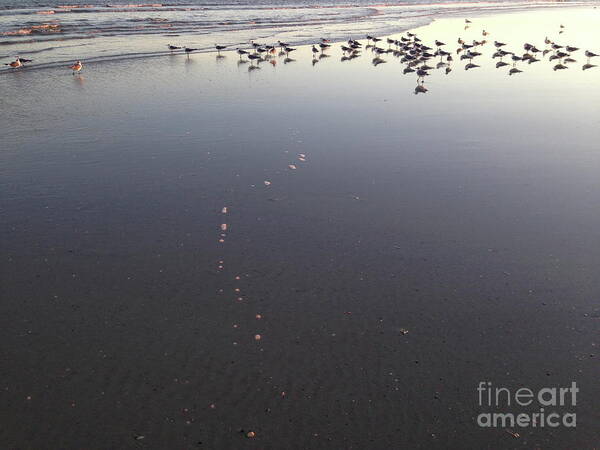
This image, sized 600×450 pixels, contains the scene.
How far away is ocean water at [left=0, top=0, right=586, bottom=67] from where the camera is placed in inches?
1070

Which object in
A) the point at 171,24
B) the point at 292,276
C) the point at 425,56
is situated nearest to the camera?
the point at 292,276

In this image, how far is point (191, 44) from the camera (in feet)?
96.0

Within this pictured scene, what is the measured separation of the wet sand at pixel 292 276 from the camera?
16.9 ft

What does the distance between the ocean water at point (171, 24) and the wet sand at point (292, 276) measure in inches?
576

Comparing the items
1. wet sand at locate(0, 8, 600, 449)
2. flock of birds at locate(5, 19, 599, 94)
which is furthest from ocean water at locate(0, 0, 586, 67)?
wet sand at locate(0, 8, 600, 449)

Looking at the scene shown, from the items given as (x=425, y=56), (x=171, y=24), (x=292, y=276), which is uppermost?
(x=171, y=24)

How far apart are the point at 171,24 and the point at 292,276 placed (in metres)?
37.0

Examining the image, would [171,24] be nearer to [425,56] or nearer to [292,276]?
[425,56]

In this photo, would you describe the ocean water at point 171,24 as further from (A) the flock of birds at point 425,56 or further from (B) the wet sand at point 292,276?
(B) the wet sand at point 292,276

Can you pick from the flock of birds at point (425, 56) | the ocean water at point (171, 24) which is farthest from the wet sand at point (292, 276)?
the ocean water at point (171, 24)

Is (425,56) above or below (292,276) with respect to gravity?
above

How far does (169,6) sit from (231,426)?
5703 cm

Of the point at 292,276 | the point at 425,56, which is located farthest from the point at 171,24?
the point at 292,276

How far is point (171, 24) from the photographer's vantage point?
38938 millimetres
